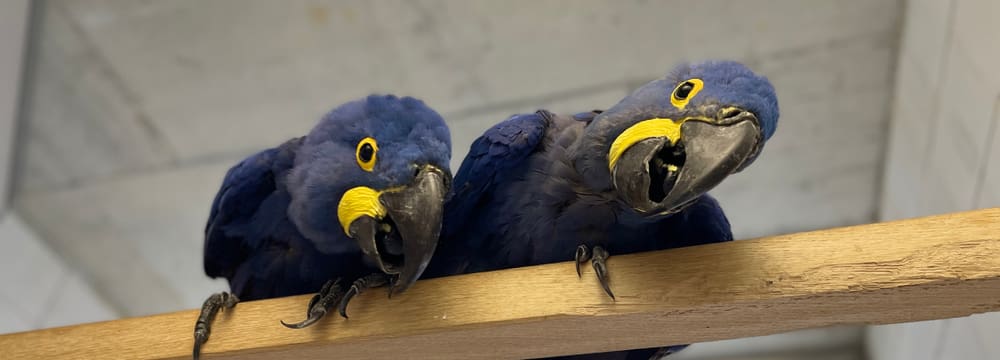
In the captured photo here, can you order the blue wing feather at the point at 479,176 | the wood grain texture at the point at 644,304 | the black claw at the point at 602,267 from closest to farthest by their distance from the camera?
the wood grain texture at the point at 644,304 → the black claw at the point at 602,267 → the blue wing feather at the point at 479,176

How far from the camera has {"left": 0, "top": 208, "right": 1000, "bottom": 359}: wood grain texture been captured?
1022mm

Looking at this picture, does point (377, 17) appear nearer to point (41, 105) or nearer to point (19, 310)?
point (41, 105)

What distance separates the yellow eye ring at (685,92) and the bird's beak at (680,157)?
0.03m

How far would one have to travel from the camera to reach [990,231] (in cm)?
101

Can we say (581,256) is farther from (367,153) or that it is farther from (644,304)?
(367,153)

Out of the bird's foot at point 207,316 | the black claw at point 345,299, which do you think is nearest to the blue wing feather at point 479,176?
the black claw at point 345,299

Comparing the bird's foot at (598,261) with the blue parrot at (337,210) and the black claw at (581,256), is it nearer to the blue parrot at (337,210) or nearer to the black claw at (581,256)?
the black claw at (581,256)

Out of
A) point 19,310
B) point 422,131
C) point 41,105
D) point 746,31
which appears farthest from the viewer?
point 19,310

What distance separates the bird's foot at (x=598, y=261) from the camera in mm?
1130

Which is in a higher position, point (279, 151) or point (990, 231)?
point (990, 231)

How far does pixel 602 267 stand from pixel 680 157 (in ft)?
0.61

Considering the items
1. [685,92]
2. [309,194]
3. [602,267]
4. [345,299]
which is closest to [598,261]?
[602,267]

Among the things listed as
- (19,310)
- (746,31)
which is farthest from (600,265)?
(19,310)

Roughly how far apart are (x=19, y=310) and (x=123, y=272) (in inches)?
16.8
